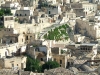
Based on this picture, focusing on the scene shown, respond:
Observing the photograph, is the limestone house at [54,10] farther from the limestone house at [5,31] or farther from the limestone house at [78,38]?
the limestone house at [5,31]

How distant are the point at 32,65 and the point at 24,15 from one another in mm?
14755

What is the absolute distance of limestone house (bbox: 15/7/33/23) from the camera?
42.5m

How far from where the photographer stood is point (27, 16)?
141 feet

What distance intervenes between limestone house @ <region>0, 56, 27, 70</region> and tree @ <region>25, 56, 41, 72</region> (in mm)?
375

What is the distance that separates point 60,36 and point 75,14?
1057 centimetres

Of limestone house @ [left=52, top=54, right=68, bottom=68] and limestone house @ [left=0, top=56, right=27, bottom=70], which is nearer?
limestone house @ [left=0, top=56, right=27, bottom=70]

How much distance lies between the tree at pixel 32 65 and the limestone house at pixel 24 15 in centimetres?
1161

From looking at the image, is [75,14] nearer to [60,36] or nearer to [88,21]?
[88,21]

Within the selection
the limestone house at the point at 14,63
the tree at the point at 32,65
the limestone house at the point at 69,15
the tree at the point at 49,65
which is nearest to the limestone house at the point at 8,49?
the limestone house at the point at 14,63

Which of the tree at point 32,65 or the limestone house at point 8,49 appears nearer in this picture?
the tree at point 32,65

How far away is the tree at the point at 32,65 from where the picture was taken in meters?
Answer: 29.9

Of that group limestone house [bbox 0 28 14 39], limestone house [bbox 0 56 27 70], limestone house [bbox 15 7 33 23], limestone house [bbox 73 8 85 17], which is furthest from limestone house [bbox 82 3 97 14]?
limestone house [bbox 0 56 27 70]

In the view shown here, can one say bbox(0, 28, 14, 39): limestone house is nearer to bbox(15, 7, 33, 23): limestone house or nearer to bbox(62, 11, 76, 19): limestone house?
bbox(15, 7, 33, 23): limestone house

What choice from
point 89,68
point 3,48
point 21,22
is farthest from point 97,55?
point 21,22
